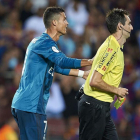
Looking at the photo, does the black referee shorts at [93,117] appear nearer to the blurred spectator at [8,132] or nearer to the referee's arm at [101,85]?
the referee's arm at [101,85]

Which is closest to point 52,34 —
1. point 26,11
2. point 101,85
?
point 101,85

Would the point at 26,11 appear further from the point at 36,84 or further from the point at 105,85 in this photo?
the point at 105,85

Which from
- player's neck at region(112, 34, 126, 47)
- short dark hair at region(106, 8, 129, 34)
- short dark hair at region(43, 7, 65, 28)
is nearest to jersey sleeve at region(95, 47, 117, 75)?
player's neck at region(112, 34, 126, 47)

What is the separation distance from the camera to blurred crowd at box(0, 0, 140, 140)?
8.19 m

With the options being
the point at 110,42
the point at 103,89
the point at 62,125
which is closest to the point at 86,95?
the point at 103,89

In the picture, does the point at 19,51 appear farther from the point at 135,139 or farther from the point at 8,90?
the point at 135,139

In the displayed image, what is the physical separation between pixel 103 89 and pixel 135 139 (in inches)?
158

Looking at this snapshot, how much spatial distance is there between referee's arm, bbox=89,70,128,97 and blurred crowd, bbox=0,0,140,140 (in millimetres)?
3372

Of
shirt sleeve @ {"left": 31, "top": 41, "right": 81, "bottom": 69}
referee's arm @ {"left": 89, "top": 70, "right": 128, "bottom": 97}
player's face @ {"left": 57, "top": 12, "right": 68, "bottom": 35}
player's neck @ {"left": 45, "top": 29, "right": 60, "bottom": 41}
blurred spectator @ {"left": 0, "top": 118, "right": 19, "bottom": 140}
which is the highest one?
player's face @ {"left": 57, "top": 12, "right": 68, "bottom": 35}

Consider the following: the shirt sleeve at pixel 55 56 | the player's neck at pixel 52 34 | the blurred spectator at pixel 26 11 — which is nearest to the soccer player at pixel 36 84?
the shirt sleeve at pixel 55 56

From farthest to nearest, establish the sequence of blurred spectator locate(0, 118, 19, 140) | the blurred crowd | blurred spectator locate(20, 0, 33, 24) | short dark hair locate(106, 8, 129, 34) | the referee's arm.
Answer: blurred spectator locate(20, 0, 33, 24)
the blurred crowd
blurred spectator locate(0, 118, 19, 140)
short dark hair locate(106, 8, 129, 34)
the referee's arm

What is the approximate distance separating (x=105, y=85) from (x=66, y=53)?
15.9ft

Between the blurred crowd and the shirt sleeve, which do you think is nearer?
the shirt sleeve

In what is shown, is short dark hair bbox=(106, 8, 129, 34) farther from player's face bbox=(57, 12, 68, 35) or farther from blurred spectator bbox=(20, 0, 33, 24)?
blurred spectator bbox=(20, 0, 33, 24)
